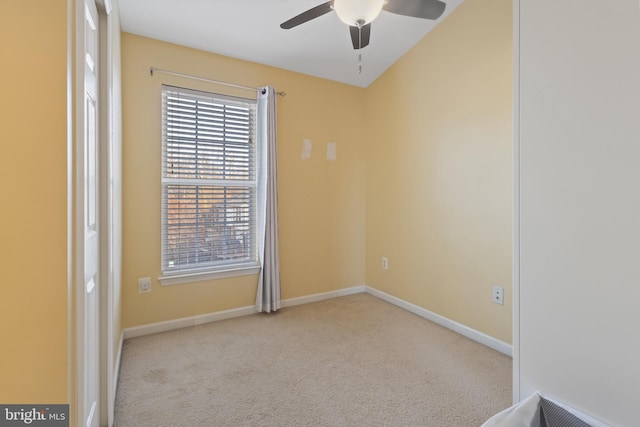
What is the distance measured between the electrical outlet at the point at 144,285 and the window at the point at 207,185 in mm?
110

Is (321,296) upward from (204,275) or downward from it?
downward

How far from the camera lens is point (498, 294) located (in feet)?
7.66

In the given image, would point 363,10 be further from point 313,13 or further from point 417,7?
point 417,7

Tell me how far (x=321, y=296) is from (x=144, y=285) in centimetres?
176

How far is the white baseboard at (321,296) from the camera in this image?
3.23 meters
